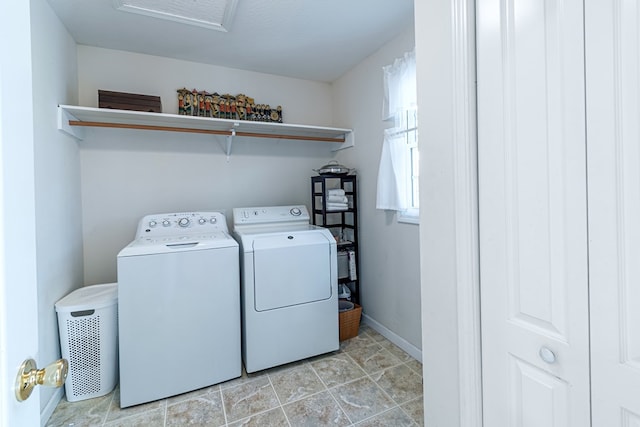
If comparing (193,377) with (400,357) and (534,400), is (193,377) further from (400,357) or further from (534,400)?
(534,400)

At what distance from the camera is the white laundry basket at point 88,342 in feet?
5.90

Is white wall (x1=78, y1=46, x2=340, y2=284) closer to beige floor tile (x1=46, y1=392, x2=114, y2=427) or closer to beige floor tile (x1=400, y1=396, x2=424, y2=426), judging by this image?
beige floor tile (x1=46, y1=392, x2=114, y2=427)

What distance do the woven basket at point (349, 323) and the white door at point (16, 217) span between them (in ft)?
7.08

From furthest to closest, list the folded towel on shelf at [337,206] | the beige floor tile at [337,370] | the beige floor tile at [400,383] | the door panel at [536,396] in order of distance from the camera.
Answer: the folded towel on shelf at [337,206]
the beige floor tile at [337,370]
the beige floor tile at [400,383]
the door panel at [536,396]

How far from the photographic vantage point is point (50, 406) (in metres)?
1.71

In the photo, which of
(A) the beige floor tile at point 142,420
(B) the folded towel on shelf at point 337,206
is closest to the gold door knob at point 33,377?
(A) the beige floor tile at point 142,420

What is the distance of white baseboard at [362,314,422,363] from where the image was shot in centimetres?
223

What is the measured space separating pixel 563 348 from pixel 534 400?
17 centimetres

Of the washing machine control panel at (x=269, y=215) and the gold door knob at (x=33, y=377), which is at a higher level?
the washing machine control panel at (x=269, y=215)

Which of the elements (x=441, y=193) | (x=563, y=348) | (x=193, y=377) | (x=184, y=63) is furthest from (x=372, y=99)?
(x=193, y=377)

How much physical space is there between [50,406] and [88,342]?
0.36 m

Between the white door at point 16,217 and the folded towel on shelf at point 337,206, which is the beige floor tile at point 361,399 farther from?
the white door at point 16,217

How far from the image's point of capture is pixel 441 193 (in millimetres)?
947

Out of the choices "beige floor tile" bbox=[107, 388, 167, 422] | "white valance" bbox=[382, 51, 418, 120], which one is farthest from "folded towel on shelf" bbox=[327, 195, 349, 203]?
"beige floor tile" bbox=[107, 388, 167, 422]
